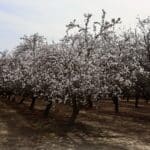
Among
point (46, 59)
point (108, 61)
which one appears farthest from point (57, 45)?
point (108, 61)

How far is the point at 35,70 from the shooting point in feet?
115

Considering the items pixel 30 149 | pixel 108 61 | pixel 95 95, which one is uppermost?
pixel 108 61

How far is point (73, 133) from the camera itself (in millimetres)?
30719

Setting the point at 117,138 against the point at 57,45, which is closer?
the point at 117,138

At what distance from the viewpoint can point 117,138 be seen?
30.0m

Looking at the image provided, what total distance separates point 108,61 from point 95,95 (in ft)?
11.5

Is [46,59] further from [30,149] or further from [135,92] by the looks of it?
[135,92]

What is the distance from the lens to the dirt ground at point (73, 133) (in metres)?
26.6

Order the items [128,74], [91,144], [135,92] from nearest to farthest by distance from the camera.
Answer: [91,144], [128,74], [135,92]

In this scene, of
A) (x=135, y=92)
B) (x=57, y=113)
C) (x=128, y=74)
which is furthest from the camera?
(x=135, y=92)

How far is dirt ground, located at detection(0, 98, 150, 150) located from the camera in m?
26.6

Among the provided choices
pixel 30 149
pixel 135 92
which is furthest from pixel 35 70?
pixel 135 92

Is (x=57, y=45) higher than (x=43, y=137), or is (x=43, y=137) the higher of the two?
(x=57, y=45)

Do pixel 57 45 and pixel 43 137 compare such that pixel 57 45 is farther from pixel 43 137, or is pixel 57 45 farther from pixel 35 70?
pixel 43 137
